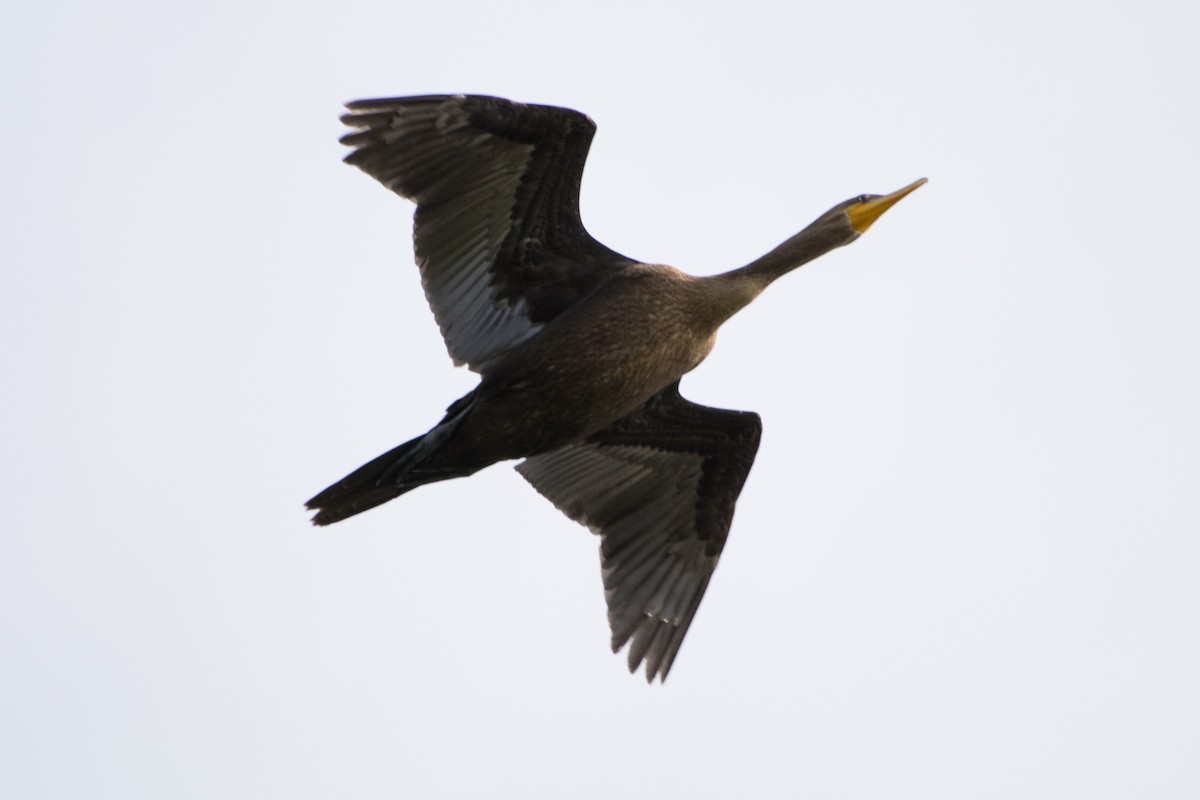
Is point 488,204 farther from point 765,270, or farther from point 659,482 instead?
point 659,482

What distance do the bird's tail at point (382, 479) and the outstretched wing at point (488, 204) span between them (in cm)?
66

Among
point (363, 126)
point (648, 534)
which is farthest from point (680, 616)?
point (363, 126)

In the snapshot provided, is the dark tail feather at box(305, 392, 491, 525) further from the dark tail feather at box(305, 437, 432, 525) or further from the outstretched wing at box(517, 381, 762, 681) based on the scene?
the outstretched wing at box(517, 381, 762, 681)

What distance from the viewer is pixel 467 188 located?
1030 cm

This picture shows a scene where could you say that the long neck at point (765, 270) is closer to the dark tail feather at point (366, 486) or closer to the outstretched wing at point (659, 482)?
the outstretched wing at point (659, 482)

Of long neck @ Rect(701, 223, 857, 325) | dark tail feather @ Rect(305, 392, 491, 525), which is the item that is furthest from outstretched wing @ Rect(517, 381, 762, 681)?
dark tail feather @ Rect(305, 392, 491, 525)

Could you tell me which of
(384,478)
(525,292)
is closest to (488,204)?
(525,292)

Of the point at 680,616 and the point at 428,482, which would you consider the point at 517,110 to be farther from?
the point at 680,616

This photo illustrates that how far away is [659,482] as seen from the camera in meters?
11.8

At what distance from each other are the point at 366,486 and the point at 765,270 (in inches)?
105

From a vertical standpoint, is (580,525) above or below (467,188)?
below

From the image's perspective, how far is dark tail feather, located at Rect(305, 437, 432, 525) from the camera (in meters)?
10.1

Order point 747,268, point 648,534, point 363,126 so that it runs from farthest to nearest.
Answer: point 648,534
point 747,268
point 363,126

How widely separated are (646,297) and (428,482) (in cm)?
158
